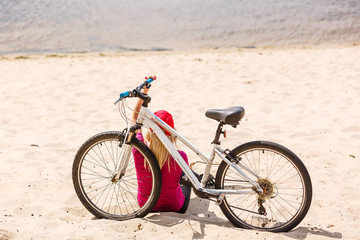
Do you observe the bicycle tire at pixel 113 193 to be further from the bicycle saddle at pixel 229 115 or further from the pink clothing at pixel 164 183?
the bicycle saddle at pixel 229 115

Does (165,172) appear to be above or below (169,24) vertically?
below

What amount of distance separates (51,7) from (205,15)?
33.8 feet

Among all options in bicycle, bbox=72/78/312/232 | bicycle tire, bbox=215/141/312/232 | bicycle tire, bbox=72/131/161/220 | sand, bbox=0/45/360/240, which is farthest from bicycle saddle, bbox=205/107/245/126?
sand, bbox=0/45/360/240

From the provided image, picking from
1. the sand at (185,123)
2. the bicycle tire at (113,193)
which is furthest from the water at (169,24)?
the bicycle tire at (113,193)

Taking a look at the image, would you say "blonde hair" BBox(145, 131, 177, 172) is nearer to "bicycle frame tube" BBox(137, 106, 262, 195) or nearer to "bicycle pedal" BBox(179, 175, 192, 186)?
"bicycle frame tube" BBox(137, 106, 262, 195)

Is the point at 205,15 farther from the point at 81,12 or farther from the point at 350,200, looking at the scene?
the point at 350,200

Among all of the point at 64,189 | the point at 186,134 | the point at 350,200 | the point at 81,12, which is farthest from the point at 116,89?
the point at 81,12

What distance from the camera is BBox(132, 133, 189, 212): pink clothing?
3.67m

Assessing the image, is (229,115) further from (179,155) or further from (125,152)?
(125,152)

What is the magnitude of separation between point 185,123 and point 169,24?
16.6 metres

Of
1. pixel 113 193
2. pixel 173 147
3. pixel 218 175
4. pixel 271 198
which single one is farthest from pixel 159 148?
pixel 271 198

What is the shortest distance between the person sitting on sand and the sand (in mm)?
120

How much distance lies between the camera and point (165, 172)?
3.67m

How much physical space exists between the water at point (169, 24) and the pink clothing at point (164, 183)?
1440 cm
